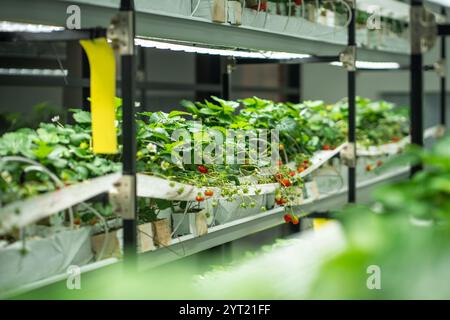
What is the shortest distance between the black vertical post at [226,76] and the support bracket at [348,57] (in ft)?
1.65

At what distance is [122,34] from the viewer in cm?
176

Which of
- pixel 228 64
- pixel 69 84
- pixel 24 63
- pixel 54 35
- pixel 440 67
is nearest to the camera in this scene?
pixel 54 35

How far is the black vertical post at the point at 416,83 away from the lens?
5.93 feet

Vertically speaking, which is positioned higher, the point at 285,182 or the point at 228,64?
the point at 228,64

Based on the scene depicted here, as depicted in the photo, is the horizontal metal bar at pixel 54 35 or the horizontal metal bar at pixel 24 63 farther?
the horizontal metal bar at pixel 24 63

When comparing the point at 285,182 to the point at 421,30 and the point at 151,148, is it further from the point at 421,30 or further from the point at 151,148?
the point at 421,30

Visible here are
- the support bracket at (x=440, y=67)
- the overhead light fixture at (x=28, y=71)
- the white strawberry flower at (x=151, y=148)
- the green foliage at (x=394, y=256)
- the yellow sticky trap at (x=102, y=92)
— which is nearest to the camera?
the green foliage at (x=394, y=256)

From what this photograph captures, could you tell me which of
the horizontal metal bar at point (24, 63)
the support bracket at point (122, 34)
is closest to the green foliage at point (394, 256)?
the support bracket at point (122, 34)

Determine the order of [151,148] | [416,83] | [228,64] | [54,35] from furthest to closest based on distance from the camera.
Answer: [228,64], [151,148], [416,83], [54,35]

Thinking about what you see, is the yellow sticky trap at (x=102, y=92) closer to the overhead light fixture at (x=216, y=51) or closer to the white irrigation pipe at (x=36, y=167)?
the white irrigation pipe at (x=36, y=167)

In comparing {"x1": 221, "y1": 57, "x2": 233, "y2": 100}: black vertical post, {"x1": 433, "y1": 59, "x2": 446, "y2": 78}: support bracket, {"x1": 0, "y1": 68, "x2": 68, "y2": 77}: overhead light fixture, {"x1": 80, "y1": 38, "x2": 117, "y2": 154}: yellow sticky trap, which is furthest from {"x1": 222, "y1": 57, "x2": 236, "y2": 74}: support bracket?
{"x1": 433, "y1": 59, "x2": 446, "y2": 78}: support bracket

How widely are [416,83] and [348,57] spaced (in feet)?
4.51

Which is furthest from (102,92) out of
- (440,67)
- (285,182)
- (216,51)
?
(440,67)
